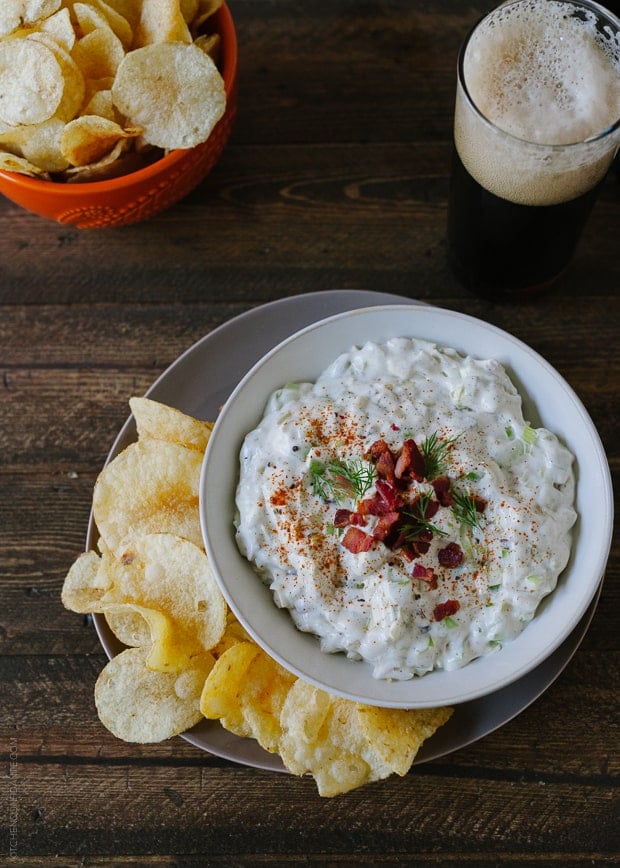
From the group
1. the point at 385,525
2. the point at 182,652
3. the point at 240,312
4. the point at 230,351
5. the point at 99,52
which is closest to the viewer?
the point at 385,525

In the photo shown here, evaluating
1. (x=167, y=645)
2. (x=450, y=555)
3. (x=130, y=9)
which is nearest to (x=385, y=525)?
(x=450, y=555)

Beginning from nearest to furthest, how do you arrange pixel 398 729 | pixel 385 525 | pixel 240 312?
pixel 385 525
pixel 398 729
pixel 240 312

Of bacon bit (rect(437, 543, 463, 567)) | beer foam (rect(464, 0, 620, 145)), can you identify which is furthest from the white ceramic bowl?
beer foam (rect(464, 0, 620, 145))

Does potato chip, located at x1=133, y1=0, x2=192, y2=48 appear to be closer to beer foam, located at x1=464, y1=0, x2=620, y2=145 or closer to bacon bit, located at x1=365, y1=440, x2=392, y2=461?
beer foam, located at x1=464, y1=0, x2=620, y2=145

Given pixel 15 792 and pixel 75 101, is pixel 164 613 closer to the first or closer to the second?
pixel 15 792

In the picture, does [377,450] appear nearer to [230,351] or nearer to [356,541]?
[356,541]

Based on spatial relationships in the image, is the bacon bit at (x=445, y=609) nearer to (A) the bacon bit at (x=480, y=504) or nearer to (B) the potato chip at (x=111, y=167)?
(A) the bacon bit at (x=480, y=504)
